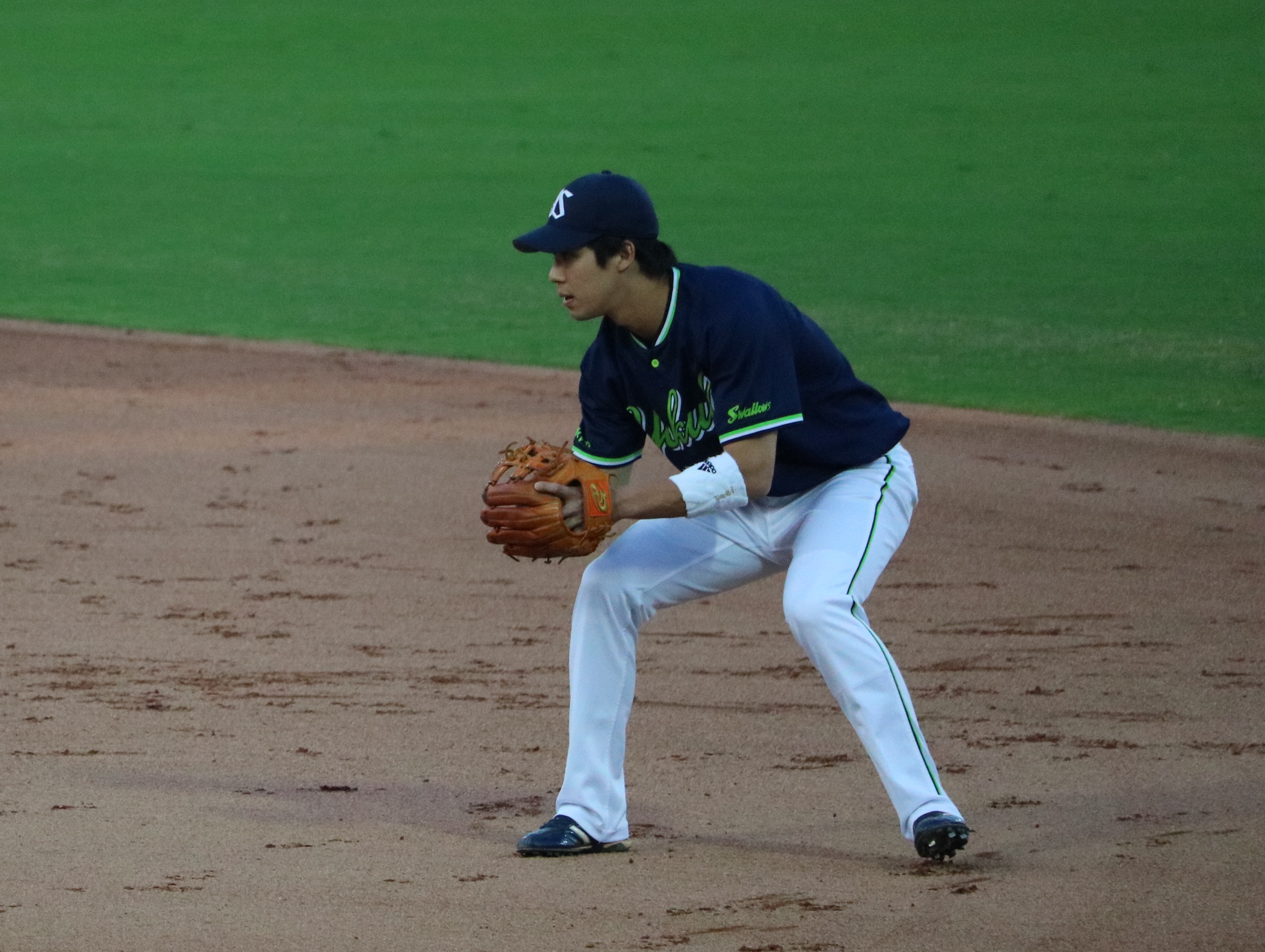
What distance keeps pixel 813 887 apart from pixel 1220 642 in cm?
278

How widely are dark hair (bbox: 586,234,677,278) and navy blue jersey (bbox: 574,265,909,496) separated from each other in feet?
0.13

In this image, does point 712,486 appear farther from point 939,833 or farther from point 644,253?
point 939,833

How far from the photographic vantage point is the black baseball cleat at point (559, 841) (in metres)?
3.93

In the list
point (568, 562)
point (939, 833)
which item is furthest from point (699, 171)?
point (939, 833)

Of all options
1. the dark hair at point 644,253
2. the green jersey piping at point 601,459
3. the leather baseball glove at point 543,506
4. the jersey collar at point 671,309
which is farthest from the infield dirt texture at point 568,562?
the dark hair at point 644,253

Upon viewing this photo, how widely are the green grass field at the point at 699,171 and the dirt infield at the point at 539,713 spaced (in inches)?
106

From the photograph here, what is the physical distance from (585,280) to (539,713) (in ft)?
6.20

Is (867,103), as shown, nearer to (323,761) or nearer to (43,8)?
(43,8)

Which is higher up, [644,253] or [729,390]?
[644,253]

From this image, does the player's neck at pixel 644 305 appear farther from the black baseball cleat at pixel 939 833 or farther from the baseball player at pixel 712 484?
the black baseball cleat at pixel 939 833

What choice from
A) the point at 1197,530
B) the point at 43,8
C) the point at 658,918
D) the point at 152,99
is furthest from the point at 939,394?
the point at 43,8

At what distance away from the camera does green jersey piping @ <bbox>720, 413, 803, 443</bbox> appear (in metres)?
3.68

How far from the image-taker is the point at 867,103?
2044 cm

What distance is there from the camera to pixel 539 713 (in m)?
5.26
